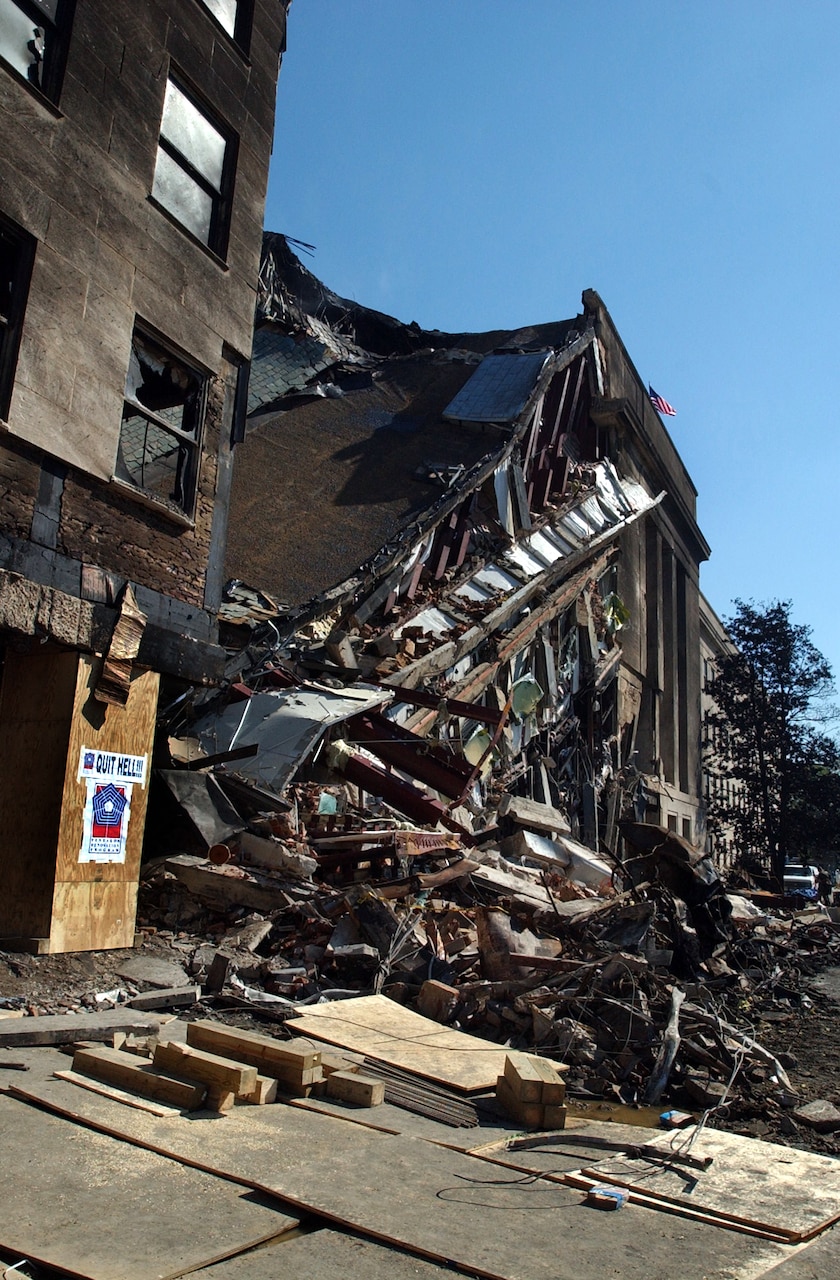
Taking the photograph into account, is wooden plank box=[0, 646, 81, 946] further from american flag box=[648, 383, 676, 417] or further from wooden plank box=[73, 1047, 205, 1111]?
american flag box=[648, 383, 676, 417]

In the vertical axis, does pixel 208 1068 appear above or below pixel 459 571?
below

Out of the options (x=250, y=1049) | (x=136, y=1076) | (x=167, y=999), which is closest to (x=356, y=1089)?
(x=250, y=1049)

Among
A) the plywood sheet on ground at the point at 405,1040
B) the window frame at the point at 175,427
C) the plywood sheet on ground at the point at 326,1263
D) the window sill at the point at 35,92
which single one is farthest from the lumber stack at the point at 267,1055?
the window sill at the point at 35,92

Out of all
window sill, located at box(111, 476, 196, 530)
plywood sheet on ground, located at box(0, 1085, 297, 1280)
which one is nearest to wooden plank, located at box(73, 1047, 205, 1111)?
plywood sheet on ground, located at box(0, 1085, 297, 1280)

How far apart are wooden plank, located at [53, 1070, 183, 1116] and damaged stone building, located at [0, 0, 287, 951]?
3.06 m

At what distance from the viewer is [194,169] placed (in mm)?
10781

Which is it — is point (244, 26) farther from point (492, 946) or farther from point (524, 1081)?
point (524, 1081)

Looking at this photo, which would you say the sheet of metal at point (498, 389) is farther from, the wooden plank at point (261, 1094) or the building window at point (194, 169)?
the wooden plank at point (261, 1094)

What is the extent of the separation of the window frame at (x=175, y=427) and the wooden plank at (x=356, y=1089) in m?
5.89

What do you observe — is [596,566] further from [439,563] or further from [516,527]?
[439,563]

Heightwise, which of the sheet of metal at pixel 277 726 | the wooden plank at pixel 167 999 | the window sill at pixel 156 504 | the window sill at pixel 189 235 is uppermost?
the window sill at pixel 189 235

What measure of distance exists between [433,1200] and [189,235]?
375 inches

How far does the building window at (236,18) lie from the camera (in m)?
11.6

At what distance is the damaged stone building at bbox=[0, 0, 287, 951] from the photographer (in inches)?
327
